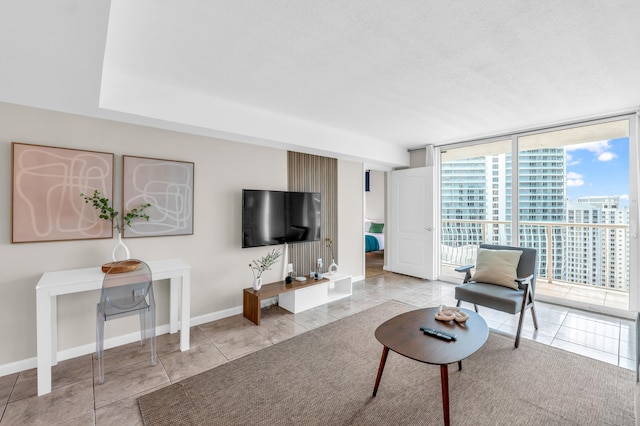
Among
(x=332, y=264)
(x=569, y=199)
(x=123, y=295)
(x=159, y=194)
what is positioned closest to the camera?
(x=123, y=295)

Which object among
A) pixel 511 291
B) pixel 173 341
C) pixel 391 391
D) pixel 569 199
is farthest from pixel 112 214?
Answer: pixel 569 199

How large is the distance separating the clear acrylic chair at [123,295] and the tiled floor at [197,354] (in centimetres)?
16

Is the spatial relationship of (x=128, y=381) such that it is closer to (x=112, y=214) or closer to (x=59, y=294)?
(x=59, y=294)

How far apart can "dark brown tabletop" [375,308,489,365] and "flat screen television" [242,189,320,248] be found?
75.6 inches

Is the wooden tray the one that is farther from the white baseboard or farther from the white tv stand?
the white tv stand

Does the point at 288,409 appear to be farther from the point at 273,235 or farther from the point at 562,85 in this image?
the point at 562,85

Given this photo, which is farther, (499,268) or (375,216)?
(375,216)

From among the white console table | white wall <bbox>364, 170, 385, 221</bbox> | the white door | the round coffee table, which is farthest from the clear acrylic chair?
white wall <bbox>364, 170, 385, 221</bbox>

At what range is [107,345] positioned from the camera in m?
2.69

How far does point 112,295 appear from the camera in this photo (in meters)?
2.28

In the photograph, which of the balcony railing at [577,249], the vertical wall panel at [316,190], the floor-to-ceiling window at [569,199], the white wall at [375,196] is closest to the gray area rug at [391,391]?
the vertical wall panel at [316,190]

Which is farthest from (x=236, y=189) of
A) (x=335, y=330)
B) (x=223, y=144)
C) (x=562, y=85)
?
(x=562, y=85)

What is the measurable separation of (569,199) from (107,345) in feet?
19.1

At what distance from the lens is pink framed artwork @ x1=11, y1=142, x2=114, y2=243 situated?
2285mm
